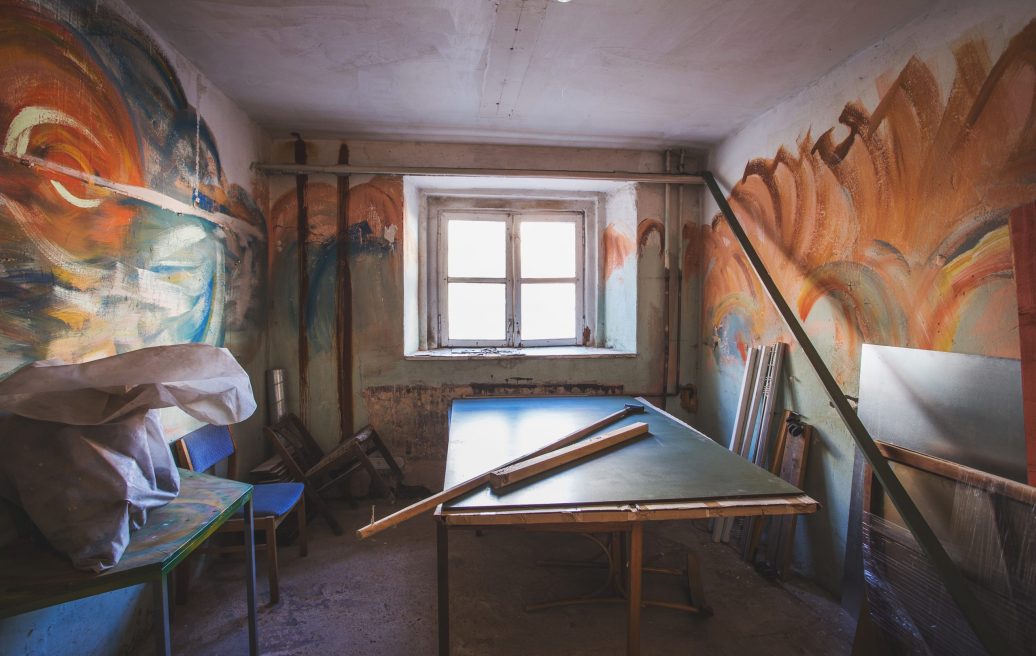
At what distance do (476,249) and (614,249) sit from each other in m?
1.15

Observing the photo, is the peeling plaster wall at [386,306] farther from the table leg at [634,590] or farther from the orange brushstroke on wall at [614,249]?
the table leg at [634,590]

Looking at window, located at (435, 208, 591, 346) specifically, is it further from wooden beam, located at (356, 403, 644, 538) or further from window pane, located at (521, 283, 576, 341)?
wooden beam, located at (356, 403, 644, 538)

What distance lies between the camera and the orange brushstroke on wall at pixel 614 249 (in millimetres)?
3615

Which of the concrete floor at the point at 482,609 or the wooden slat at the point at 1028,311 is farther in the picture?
the concrete floor at the point at 482,609

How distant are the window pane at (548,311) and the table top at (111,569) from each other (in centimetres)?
270

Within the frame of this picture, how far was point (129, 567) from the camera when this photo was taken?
1.19 m

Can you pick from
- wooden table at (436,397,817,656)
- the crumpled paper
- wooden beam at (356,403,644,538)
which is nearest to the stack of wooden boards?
wooden table at (436,397,817,656)

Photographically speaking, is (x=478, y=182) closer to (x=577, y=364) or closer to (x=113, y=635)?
(x=577, y=364)

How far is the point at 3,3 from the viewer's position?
138 cm

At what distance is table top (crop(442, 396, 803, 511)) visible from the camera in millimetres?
1580

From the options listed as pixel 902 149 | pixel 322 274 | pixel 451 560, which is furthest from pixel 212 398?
pixel 902 149

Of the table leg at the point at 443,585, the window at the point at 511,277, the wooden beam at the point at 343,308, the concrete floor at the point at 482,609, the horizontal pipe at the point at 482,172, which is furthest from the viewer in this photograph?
the window at the point at 511,277

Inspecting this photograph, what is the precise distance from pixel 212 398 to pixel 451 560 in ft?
5.42

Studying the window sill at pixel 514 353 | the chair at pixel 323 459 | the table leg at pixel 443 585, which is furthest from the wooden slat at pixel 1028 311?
the chair at pixel 323 459
